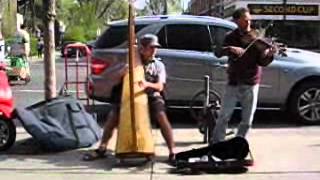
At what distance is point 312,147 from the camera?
32.1 ft

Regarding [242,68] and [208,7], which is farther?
[208,7]

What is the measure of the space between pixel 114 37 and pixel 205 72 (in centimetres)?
165

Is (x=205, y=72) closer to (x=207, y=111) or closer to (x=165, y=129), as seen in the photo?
(x=207, y=111)

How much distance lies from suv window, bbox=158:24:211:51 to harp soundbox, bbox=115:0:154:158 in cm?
335

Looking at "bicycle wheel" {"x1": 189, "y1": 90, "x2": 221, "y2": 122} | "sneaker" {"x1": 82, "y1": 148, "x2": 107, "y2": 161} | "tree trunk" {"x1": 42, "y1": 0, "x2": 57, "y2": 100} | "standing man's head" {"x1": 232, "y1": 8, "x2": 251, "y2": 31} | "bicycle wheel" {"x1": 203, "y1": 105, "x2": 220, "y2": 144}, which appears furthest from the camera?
"bicycle wheel" {"x1": 189, "y1": 90, "x2": 221, "y2": 122}

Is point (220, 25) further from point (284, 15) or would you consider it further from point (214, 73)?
point (284, 15)

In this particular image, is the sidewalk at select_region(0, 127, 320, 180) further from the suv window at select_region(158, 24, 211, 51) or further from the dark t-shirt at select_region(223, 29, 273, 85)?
the suv window at select_region(158, 24, 211, 51)

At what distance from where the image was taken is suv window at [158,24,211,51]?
39.1 feet

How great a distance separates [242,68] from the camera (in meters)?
8.96

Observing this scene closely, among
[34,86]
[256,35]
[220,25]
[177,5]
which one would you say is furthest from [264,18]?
[177,5]

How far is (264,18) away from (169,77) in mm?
35069

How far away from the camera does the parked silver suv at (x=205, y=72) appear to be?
11664 mm

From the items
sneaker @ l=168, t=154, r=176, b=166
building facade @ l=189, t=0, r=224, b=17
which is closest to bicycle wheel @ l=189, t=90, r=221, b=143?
sneaker @ l=168, t=154, r=176, b=166

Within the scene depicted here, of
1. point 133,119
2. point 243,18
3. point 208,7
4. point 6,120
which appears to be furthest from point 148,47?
point 208,7
